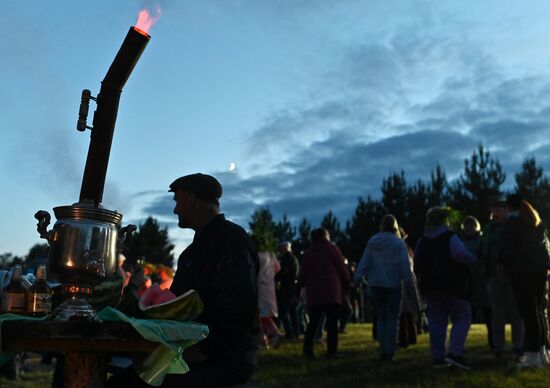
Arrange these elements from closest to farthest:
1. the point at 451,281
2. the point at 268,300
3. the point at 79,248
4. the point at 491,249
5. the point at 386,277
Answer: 1. the point at 79,248
2. the point at 451,281
3. the point at 491,249
4. the point at 386,277
5. the point at 268,300

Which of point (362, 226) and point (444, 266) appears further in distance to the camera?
point (362, 226)

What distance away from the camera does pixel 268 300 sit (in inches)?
466

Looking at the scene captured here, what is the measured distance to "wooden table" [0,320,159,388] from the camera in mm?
2301

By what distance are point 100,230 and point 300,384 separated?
15.6ft

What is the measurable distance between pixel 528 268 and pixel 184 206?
513 cm

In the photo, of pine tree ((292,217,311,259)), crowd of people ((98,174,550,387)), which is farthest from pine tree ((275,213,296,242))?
crowd of people ((98,174,550,387))

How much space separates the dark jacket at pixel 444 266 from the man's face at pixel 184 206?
4.82 m

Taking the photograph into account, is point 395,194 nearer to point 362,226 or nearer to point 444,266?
point 362,226

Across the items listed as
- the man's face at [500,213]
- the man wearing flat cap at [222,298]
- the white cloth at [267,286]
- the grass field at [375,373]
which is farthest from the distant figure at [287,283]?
the man wearing flat cap at [222,298]

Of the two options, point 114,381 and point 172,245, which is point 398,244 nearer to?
point 114,381

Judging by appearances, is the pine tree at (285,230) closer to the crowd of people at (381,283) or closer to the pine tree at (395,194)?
the pine tree at (395,194)

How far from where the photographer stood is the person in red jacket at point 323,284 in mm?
9750

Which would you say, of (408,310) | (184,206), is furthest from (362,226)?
(184,206)

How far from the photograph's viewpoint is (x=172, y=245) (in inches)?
3268
